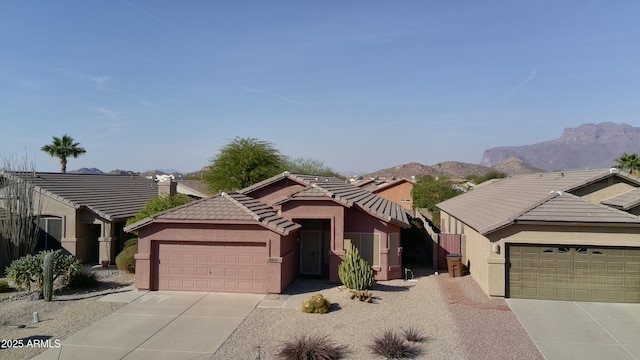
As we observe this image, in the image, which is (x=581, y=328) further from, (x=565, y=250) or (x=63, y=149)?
(x=63, y=149)

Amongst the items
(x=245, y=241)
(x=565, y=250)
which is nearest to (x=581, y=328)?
(x=565, y=250)

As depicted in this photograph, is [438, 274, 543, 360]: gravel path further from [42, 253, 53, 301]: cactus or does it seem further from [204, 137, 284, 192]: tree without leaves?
[204, 137, 284, 192]: tree without leaves

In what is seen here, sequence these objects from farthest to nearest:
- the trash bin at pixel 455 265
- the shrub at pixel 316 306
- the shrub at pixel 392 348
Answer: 1. the trash bin at pixel 455 265
2. the shrub at pixel 316 306
3. the shrub at pixel 392 348

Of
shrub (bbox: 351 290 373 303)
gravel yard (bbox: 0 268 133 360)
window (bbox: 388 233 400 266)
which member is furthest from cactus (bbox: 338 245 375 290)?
gravel yard (bbox: 0 268 133 360)

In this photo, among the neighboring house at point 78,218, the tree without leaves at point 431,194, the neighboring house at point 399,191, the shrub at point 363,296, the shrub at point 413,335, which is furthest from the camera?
the neighboring house at point 399,191

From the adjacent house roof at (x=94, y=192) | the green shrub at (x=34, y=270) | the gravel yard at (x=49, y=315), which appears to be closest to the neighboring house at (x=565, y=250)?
the gravel yard at (x=49, y=315)

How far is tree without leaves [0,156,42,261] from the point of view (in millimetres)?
21594

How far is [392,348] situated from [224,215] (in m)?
8.92

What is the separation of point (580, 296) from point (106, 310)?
16.2 metres

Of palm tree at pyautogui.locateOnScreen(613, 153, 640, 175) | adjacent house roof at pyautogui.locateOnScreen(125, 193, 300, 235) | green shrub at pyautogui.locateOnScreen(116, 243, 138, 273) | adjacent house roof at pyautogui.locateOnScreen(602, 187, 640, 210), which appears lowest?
green shrub at pyautogui.locateOnScreen(116, 243, 138, 273)

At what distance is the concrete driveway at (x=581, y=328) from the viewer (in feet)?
39.3

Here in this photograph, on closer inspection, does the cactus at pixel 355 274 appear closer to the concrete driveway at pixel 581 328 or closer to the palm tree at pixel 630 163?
the concrete driveway at pixel 581 328

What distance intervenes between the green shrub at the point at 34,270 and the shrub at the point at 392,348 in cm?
1248

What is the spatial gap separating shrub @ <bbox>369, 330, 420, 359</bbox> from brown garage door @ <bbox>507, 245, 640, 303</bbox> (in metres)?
6.60
